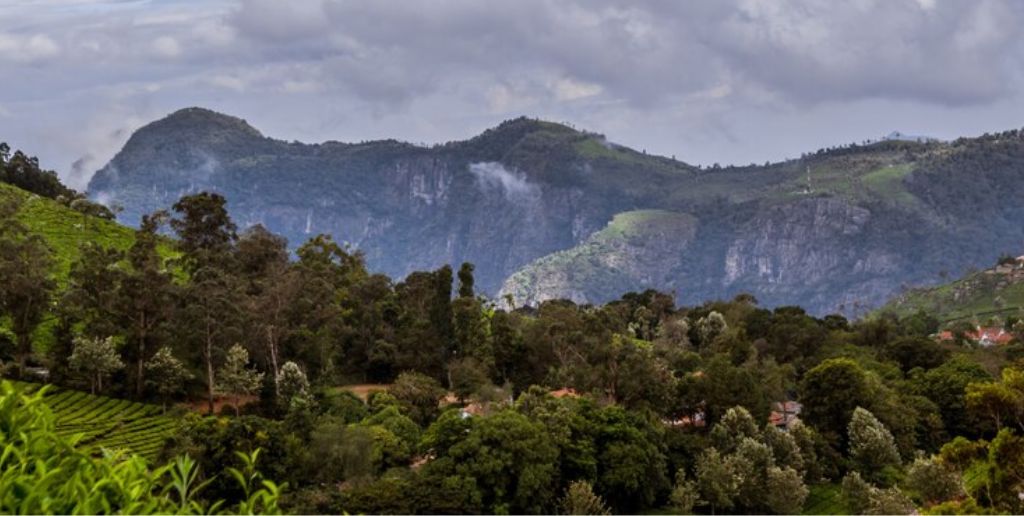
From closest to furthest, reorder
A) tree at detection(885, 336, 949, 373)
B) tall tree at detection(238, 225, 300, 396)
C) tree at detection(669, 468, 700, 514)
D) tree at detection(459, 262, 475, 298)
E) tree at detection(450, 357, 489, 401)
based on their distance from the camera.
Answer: tree at detection(669, 468, 700, 514) < tall tree at detection(238, 225, 300, 396) < tree at detection(450, 357, 489, 401) < tree at detection(459, 262, 475, 298) < tree at detection(885, 336, 949, 373)

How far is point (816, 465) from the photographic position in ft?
120

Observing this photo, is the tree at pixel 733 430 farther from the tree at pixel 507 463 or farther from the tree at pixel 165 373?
the tree at pixel 165 373

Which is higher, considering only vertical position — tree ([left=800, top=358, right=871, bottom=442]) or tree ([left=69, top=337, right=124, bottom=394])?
tree ([left=69, top=337, right=124, bottom=394])

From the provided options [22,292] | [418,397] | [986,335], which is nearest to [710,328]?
[418,397]

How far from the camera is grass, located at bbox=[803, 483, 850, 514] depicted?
33312 millimetres

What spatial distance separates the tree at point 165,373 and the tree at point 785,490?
1908 cm

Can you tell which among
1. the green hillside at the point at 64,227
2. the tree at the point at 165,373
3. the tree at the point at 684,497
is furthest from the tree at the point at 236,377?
the green hillside at the point at 64,227

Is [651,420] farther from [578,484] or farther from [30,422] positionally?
[30,422]

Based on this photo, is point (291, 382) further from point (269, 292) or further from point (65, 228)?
point (65, 228)

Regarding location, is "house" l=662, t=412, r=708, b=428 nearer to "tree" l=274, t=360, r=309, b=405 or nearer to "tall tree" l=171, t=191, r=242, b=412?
"tree" l=274, t=360, r=309, b=405

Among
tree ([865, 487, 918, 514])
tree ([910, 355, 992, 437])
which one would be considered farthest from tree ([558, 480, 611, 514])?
tree ([910, 355, 992, 437])

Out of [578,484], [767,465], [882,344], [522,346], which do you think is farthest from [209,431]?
[882,344]

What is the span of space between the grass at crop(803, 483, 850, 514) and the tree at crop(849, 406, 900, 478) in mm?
1325

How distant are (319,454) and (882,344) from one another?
42.0 m
